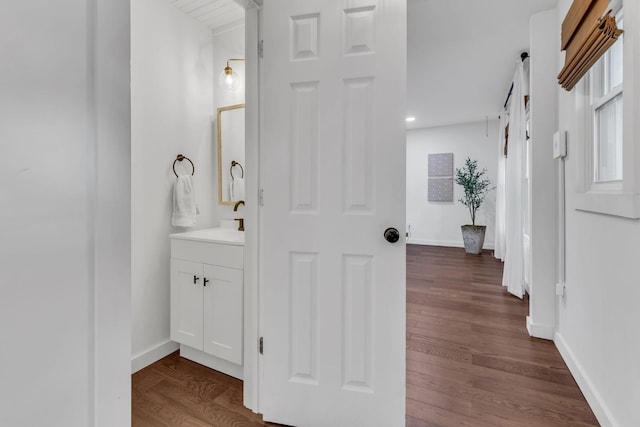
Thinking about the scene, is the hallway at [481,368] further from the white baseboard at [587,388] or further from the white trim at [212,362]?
the white trim at [212,362]

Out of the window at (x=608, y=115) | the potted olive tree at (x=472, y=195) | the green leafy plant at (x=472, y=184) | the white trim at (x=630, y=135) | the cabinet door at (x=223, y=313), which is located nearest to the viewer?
the white trim at (x=630, y=135)

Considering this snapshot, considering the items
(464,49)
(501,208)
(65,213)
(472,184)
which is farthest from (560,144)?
(472,184)

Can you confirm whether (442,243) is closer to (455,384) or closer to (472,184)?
(472,184)

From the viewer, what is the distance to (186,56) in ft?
7.42

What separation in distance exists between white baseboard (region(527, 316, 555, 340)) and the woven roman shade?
1.66 m

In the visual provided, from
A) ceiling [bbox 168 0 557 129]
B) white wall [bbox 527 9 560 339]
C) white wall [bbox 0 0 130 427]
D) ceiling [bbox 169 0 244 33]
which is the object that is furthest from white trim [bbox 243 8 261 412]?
white wall [bbox 527 9 560 339]

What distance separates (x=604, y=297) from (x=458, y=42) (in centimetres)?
254

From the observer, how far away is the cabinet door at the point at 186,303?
6.46ft

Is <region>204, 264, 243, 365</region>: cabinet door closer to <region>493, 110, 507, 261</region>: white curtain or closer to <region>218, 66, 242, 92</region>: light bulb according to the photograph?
<region>218, 66, 242, 92</region>: light bulb

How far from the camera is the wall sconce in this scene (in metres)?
2.29

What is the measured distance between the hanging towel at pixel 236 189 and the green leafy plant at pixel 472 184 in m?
4.63

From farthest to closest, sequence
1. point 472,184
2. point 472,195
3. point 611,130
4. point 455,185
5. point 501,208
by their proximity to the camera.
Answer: point 455,185, point 472,195, point 472,184, point 501,208, point 611,130

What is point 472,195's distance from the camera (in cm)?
577

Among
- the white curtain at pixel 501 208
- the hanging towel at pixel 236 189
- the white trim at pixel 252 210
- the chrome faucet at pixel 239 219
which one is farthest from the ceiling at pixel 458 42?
the chrome faucet at pixel 239 219
